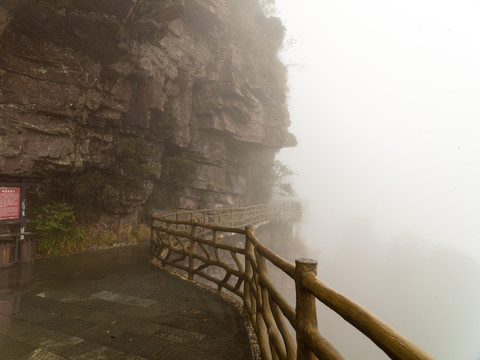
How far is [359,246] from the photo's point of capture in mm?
61875

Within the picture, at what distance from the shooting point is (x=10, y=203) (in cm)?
696

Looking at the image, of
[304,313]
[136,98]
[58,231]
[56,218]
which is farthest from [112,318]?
[136,98]

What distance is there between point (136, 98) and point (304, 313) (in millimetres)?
13381

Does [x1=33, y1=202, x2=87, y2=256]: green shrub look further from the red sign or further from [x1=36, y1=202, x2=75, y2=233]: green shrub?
the red sign

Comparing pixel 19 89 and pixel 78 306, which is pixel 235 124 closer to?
pixel 19 89

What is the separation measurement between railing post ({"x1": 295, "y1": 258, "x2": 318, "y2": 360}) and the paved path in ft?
4.94

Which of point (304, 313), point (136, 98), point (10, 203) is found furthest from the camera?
point (136, 98)

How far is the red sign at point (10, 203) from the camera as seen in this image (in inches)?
268

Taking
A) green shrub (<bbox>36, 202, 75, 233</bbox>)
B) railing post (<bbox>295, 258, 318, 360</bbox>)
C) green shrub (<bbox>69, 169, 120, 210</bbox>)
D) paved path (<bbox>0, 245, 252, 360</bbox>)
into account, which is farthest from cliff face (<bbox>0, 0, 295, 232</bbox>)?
railing post (<bbox>295, 258, 318, 360</bbox>)

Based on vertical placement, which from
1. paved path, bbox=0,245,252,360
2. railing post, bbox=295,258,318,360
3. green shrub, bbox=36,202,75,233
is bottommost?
paved path, bbox=0,245,252,360

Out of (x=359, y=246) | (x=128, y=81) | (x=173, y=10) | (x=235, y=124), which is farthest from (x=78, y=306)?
(x=359, y=246)

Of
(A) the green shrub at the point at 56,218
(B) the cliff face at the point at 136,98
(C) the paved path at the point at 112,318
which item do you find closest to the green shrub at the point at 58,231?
(A) the green shrub at the point at 56,218

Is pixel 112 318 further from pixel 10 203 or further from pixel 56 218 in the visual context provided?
pixel 56 218

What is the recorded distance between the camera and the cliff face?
8492 millimetres
